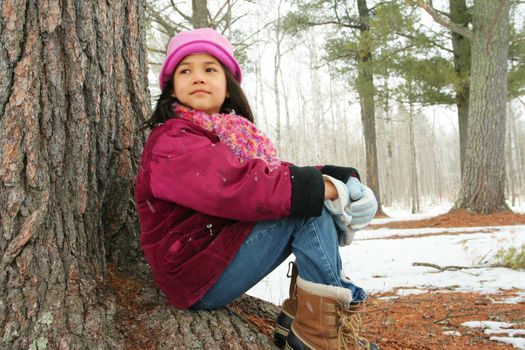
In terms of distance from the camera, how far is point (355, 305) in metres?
1.65

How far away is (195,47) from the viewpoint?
6.03ft

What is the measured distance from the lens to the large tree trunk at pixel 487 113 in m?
7.89

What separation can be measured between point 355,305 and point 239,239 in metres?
0.51

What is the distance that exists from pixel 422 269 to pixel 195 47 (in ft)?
10.0

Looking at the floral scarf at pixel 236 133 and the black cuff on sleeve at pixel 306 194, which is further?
the floral scarf at pixel 236 133

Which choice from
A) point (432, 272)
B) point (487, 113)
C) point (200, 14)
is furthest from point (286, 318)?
point (200, 14)

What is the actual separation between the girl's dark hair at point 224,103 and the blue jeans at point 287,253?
2.11ft

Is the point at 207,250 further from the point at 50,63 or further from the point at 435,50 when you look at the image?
the point at 435,50

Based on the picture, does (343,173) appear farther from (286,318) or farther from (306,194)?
(286,318)

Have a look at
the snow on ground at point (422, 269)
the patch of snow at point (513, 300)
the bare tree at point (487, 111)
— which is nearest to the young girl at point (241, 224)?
the patch of snow at point (513, 300)

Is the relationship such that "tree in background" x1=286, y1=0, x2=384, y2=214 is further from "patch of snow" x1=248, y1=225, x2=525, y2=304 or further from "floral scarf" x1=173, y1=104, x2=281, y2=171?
"floral scarf" x1=173, y1=104, x2=281, y2=171

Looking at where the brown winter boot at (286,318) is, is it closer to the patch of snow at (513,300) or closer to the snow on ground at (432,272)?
the snow on ground at (432,272)

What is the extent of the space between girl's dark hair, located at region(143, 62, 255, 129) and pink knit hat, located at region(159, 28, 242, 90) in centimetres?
5

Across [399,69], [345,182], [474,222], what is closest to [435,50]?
[399,69]
